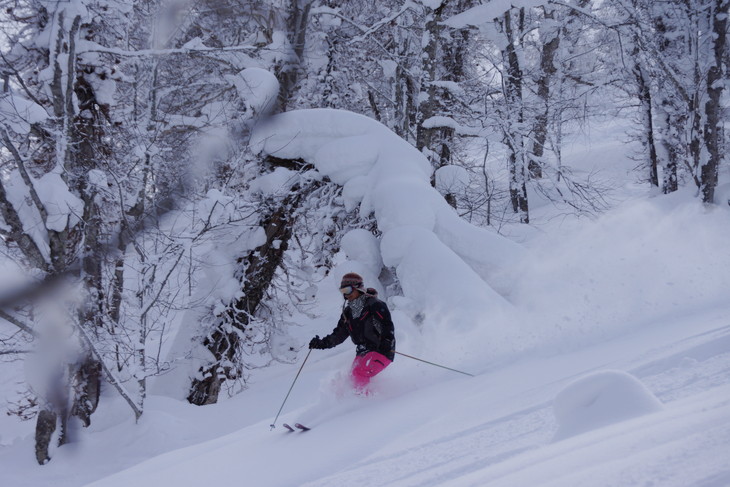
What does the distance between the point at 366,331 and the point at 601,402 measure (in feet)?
10.8

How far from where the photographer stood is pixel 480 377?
18.1 ft

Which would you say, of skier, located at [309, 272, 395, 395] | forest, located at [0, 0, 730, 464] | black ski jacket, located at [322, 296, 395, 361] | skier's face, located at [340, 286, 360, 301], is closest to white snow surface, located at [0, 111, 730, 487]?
forest, located at [0, 0, 730, 464]

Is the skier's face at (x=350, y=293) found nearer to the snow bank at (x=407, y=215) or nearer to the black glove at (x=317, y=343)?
the black glove at (x=317, y=343)

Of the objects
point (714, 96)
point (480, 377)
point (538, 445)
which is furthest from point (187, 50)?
point (714, 96)

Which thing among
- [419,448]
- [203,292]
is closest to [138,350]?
[203,292]

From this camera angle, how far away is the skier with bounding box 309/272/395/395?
583cm

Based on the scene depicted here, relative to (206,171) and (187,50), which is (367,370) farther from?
(206,171)

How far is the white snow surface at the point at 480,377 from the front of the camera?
2674 mm

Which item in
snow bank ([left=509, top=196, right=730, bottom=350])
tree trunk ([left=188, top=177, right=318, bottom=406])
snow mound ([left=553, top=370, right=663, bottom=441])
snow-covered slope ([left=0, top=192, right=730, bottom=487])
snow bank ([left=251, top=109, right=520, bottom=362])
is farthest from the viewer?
tree trunk ([left=188, top=177, right=318, bottom=406])

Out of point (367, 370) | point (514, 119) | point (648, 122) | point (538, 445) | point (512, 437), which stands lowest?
point (367, 370)

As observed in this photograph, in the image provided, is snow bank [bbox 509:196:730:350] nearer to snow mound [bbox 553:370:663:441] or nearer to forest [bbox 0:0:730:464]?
forest [bbox 0:0:730:464]

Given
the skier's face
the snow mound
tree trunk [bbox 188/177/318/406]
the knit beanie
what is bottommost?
tree trunk [bbox 188/177/318/406]

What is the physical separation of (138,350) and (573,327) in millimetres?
5969

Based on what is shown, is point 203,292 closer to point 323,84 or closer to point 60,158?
point 60,158
